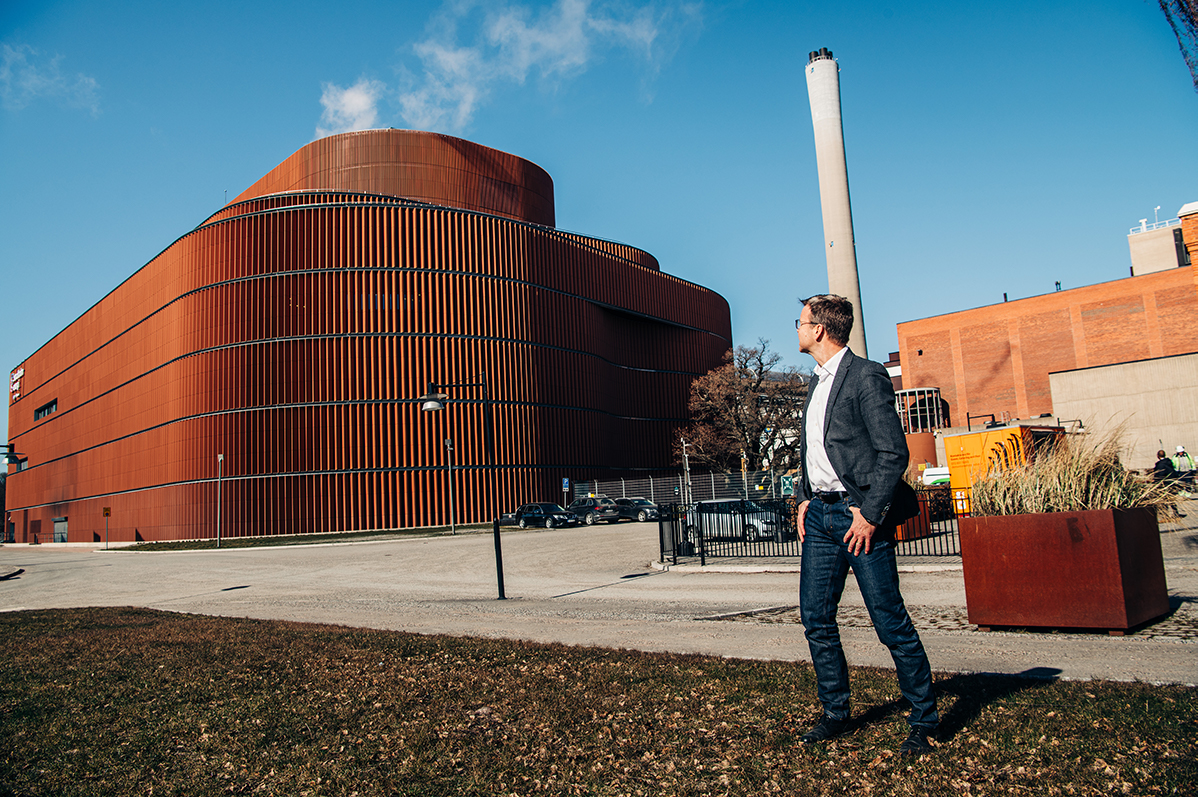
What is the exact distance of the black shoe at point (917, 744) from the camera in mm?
3512

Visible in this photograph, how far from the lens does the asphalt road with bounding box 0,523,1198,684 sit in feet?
19.9

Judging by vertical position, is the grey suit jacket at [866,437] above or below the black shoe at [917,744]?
above

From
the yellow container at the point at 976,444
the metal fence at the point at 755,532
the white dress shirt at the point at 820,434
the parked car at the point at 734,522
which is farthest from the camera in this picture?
the yellow container at the point at 976,444

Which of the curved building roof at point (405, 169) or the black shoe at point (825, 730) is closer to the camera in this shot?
the black shoe at point (825, 730)

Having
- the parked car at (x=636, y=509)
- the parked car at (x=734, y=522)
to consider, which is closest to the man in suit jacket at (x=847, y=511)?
the parked car at (x=734, y=522)

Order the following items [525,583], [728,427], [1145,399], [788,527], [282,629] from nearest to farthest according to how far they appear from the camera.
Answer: [282,629], [525,583], [788,527], [1145,399], [728,427]

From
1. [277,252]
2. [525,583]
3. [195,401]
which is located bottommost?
[525,583]

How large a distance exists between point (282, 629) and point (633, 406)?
2074 inches

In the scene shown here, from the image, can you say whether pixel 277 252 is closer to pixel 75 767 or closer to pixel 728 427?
pixel 728 427

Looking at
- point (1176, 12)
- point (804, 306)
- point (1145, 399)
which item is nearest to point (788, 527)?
point (1176, 12)

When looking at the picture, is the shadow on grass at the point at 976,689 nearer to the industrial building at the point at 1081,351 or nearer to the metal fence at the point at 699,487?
the metal fence at the point at 699,487

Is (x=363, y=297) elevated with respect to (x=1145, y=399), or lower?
elevated

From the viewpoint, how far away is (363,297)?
47.4 meters

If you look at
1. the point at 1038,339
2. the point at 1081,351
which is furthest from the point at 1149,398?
the point at 1038,339
